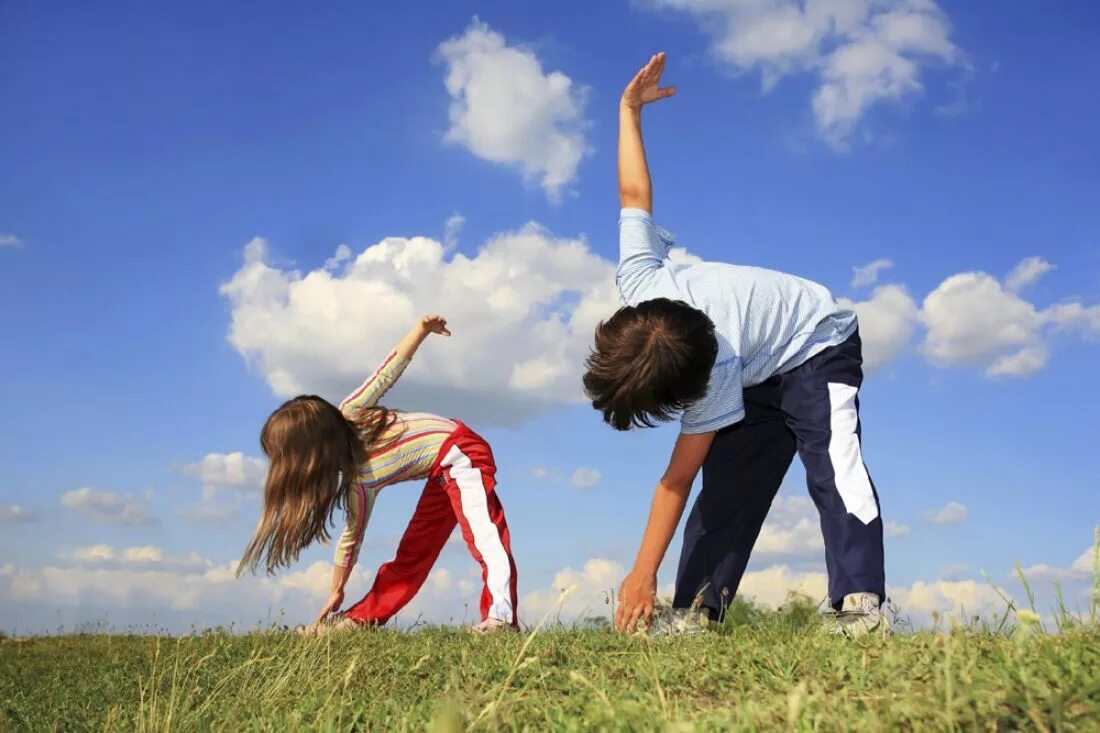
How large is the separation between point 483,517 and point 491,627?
2.46ft

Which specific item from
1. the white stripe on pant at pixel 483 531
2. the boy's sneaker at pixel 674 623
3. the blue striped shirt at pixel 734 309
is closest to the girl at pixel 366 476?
the white stripe on pant at pixel 483 531

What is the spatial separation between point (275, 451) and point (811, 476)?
3592 mm

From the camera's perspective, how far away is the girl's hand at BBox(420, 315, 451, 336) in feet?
22.5

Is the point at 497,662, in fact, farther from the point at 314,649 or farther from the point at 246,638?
the point at 246,638

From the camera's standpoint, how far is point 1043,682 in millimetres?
2795

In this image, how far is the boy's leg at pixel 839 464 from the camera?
482cm

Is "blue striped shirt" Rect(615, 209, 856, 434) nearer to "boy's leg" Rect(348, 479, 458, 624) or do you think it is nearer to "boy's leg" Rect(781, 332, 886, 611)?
"boy's leg" Rect(781, 332, 886, 611)

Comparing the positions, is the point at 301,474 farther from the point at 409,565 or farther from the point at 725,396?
the point at 725,396

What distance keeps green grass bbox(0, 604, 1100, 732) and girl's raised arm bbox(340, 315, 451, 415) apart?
166 centimetres

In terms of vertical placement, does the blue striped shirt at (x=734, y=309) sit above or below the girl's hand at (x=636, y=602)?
above

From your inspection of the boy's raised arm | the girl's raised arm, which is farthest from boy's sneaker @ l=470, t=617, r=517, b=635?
the boy's raised arm

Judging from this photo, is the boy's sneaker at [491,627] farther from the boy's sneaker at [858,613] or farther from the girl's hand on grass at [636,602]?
the boy's sneaker at [858,613]

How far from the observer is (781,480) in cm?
577

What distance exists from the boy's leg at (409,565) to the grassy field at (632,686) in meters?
0.79
